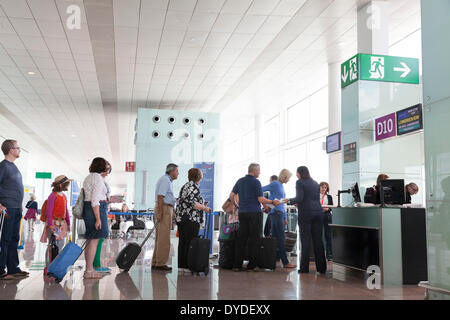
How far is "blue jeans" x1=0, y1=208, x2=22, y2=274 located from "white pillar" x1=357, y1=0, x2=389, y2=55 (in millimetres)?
6048

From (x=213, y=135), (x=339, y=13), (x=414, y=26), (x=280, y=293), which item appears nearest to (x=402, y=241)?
(x=280, y=293)

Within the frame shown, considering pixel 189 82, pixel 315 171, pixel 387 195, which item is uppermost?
pixel 189 82

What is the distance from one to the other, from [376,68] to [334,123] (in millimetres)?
3116

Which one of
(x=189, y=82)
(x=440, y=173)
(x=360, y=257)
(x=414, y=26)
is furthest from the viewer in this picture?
(x=189, y=82)

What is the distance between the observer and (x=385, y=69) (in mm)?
7363

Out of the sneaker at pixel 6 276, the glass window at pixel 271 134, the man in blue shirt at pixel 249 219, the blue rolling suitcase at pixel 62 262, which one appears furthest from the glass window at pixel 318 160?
the sneaker at pixel 6 276

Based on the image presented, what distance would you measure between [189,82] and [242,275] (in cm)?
769

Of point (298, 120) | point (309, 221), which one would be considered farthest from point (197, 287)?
point (298, 120)

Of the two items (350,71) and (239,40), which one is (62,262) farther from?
(239,40)

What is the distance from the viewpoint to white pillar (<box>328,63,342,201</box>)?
33.3 feet

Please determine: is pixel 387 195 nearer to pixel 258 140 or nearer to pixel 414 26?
pixel 414 26

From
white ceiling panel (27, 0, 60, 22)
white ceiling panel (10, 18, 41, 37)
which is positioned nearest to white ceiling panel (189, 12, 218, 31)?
white ceiling panel (27, 0, 60, 22)

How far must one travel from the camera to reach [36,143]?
2448 centimetres

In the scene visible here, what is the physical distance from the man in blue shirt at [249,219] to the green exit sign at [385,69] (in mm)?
2632
